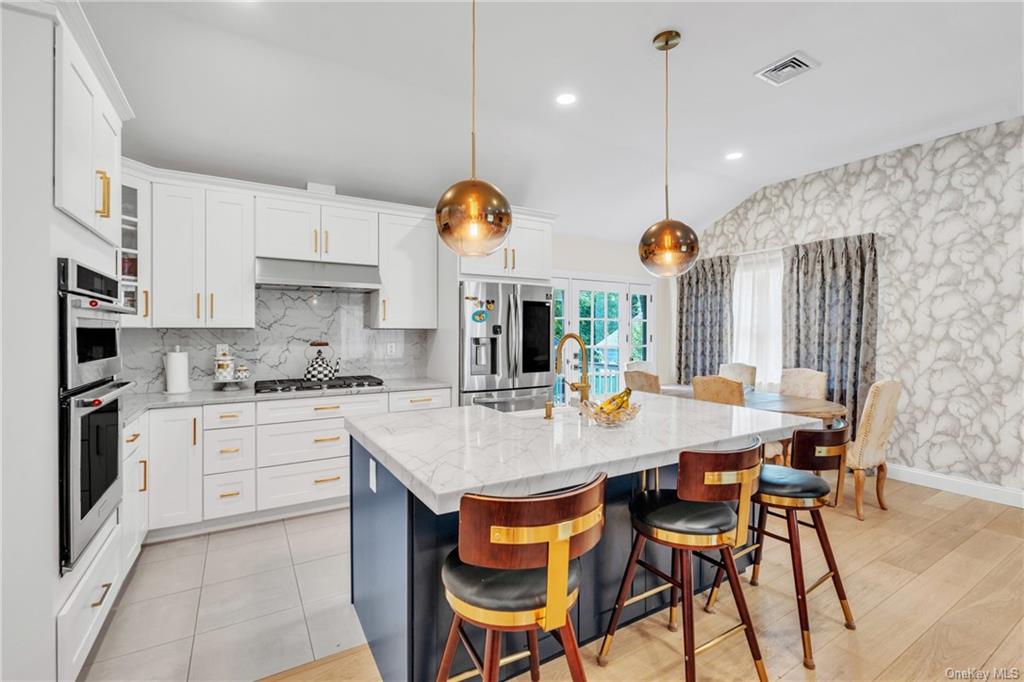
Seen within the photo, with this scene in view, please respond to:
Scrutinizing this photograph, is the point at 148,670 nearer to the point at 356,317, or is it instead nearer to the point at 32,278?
the point at 32,278

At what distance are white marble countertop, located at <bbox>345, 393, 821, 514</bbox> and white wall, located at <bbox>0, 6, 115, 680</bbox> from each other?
976 millimetres

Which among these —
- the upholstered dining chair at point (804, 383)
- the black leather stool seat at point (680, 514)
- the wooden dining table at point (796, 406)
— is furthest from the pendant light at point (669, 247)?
the upholstered dining chair at point (804, 383)

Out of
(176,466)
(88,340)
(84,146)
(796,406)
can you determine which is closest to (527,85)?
(84,146)

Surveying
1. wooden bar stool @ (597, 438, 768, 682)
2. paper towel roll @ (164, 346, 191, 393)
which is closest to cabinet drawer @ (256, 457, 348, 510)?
paper towel roll @ (164, 346, 191, 393)

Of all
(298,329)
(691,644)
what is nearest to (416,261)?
(298,329)

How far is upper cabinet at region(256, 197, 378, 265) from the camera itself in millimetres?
3451

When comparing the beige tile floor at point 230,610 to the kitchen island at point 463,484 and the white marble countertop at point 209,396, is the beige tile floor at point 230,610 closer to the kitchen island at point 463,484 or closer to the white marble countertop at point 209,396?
the kitchen island at point 463,484

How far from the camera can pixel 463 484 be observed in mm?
1310

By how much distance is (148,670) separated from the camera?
187 centimetres

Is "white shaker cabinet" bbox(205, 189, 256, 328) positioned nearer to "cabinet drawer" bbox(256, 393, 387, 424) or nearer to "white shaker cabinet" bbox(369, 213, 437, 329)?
"cabinet drawer" bbox(256, 393, 387, 424)

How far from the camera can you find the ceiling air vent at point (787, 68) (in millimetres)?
2861

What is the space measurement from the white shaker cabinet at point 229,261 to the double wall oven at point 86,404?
128 cm

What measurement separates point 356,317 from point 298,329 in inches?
19.0

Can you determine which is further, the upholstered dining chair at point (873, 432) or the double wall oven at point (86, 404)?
the upholstered dining chair at point (873, 432)
